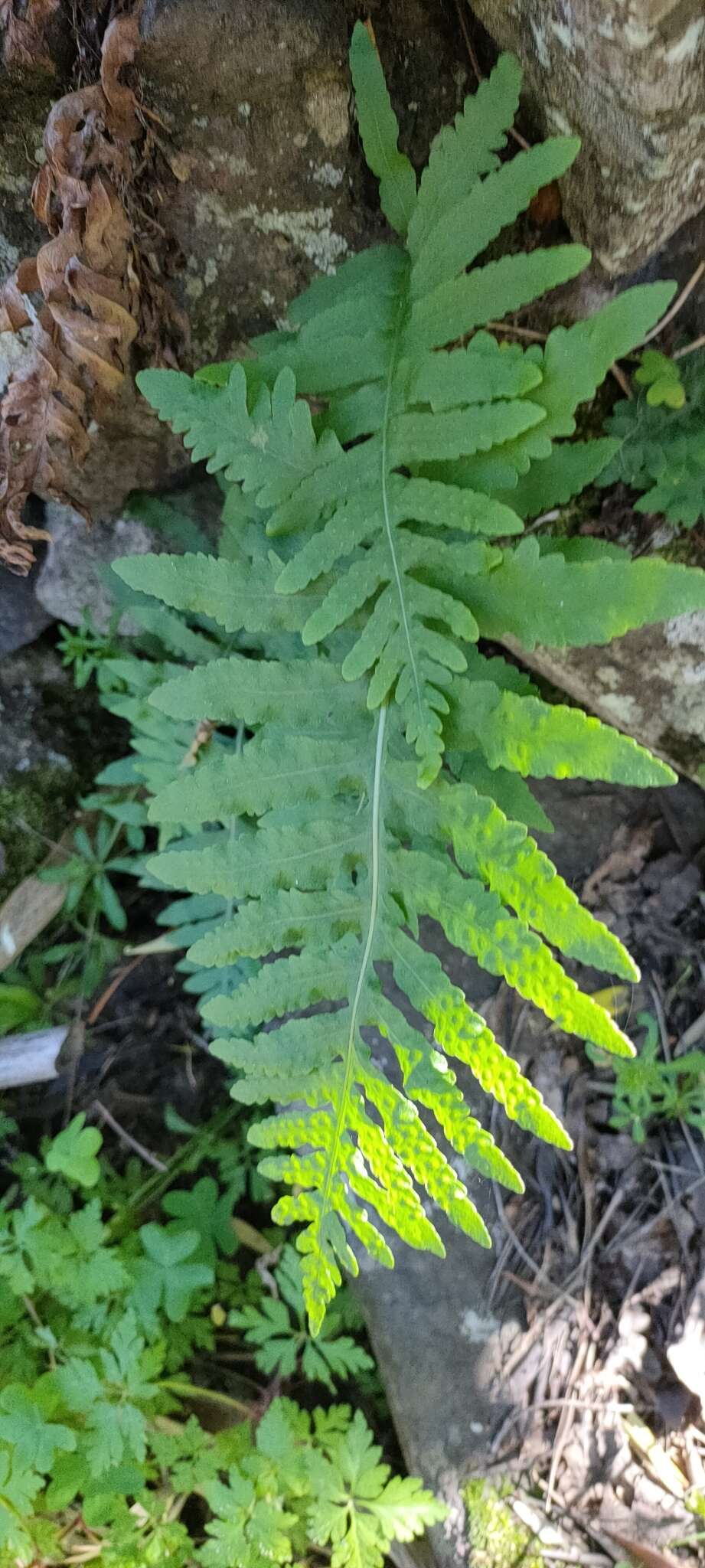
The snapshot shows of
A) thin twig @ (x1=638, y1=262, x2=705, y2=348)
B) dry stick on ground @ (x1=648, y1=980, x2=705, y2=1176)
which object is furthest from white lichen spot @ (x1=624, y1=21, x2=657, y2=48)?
dry stick on ground @ (x1=648, y1=980, x2=705, y2=1176)

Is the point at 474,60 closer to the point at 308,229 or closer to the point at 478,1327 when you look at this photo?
the point at 308,229

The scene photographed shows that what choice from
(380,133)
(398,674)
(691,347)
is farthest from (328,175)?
(398,674)

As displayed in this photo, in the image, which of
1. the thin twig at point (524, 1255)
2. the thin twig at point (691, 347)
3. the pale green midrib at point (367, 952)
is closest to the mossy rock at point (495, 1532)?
the thin twig at point (524, 1255)

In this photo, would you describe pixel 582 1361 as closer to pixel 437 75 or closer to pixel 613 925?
pixel 613 925

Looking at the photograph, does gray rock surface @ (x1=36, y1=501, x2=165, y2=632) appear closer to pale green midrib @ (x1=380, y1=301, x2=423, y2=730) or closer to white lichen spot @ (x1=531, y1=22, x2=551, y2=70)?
pale green midrib @ (x1=380, y1=301, x2=423, y2=730)

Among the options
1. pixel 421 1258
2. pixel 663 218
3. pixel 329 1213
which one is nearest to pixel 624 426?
pixel 663 218
